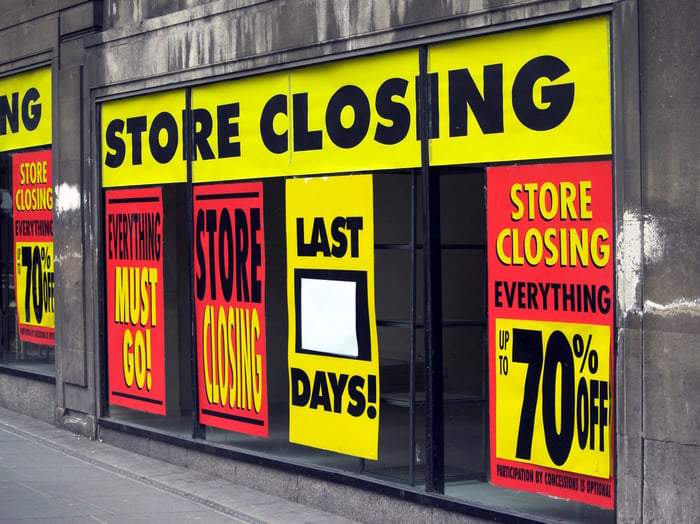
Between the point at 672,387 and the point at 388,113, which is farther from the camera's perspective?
the point at 388,113

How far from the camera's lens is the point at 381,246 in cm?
864

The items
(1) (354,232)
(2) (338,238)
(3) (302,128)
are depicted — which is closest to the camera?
(1) (354,232)

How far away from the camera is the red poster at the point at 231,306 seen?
9969 mm

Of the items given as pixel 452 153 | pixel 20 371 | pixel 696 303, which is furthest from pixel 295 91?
pixel 20 371

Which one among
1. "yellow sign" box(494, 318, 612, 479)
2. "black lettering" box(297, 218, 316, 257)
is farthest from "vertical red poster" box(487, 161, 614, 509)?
"black lettering" box(297, 218, 316, 257)

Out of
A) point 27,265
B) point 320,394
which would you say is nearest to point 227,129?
point 320,394

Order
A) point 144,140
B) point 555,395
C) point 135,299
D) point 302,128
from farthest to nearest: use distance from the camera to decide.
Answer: point 135,299
point 144,140
point 302,128
point 555,395

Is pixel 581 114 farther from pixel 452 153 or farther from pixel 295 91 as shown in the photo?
pixel 295 91

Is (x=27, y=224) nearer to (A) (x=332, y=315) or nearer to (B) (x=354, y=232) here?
(A) (x=332, y=315)

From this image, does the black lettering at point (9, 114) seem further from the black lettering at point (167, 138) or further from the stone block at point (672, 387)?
the stone block at point (672, 387)

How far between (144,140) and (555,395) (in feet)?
18.9

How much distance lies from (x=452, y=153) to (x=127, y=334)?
5226 mm

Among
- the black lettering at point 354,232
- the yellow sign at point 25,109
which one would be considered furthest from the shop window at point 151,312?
the black lettering at point 354,232

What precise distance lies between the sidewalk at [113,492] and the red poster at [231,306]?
2.24 feet
